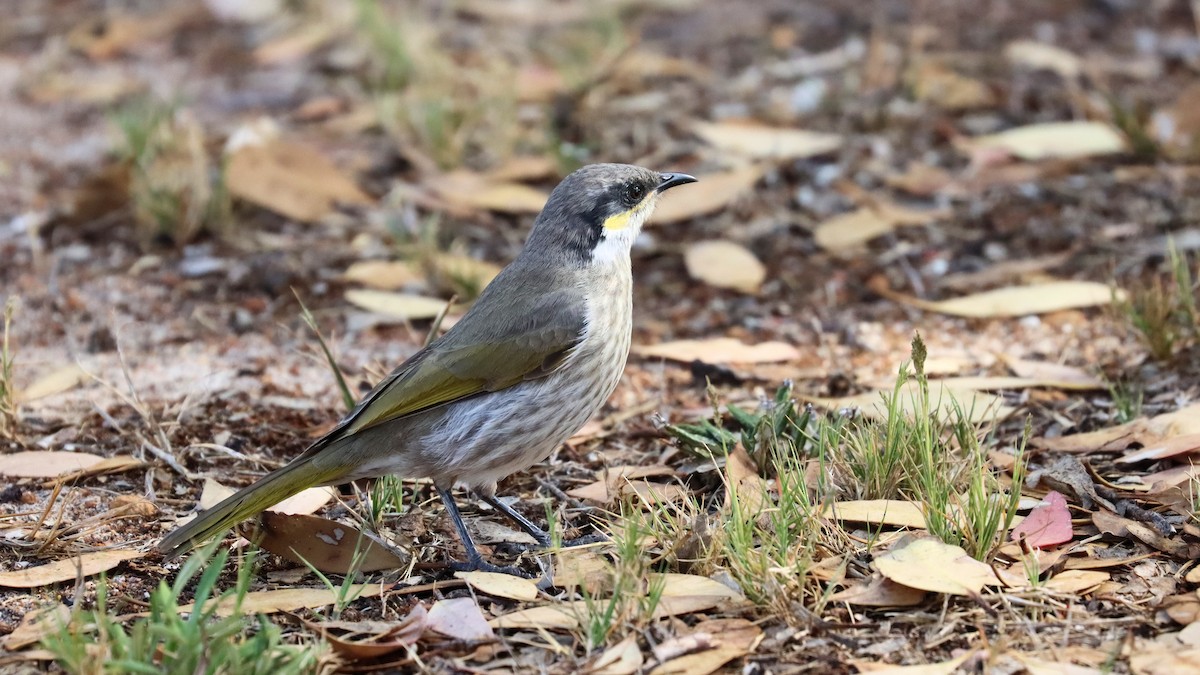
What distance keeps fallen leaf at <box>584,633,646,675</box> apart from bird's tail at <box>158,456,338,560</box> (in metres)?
1.28

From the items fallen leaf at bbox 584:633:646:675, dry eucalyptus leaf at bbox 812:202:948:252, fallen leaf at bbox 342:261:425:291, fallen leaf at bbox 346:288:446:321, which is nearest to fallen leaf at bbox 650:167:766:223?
dry eucalyptus leaf at bbox 812:202:948:252

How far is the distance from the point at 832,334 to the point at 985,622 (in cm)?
277

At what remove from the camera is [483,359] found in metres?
4.83

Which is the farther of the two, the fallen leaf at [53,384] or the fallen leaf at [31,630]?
the fallen leaf at [53,384]

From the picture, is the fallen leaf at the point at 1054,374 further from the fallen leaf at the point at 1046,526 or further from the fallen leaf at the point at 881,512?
the fallen leaf at the point at 881,512

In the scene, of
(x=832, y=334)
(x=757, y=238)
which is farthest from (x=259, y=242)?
(x=832, y=334)

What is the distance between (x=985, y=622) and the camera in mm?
3705

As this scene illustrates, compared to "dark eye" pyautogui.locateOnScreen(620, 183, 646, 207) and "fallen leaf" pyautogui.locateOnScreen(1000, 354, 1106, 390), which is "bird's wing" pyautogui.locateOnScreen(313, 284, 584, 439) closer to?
"dark eye" pyautogui.locateOnScreen(620, 183, 646, 207)

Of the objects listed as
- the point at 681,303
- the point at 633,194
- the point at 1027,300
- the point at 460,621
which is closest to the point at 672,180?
the point at 633,194

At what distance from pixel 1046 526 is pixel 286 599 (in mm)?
2258

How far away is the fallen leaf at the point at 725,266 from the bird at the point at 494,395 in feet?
5.66

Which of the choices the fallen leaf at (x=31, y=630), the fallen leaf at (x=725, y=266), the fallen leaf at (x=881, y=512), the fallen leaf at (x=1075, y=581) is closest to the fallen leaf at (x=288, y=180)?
the fallen leaf at (x=725, y=266)

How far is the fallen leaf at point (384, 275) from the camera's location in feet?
22.5

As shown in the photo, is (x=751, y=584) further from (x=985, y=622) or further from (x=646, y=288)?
(x=646, y=288)
